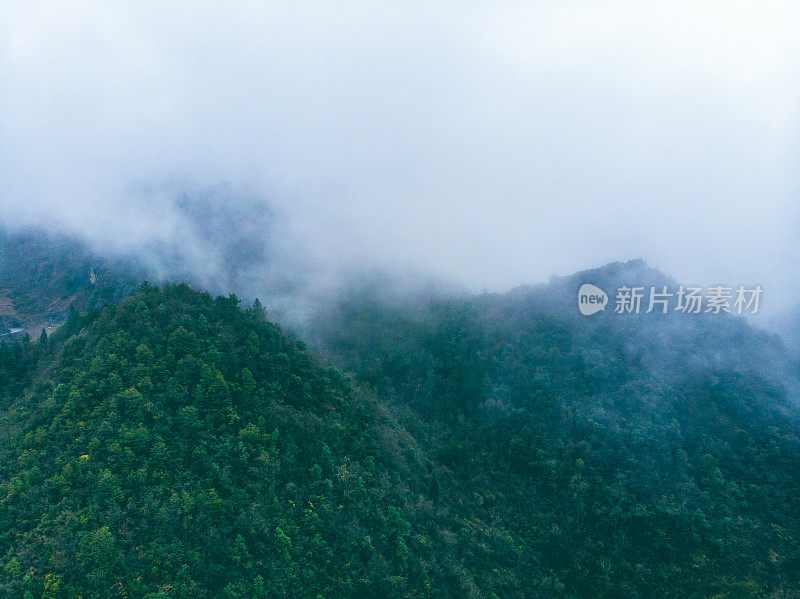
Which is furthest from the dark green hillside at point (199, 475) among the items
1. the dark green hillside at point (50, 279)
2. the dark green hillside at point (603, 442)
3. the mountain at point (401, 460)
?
the dark green hillside at point (50, 279)

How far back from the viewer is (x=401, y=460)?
55750 millimetres

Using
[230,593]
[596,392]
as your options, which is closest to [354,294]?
[596,392]

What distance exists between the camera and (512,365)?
72.9 m

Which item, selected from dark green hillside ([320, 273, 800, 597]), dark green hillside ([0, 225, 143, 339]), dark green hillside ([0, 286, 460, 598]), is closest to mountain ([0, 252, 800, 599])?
dark green hillside ([0, 286, 460, 598])

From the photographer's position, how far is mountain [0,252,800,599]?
129ft

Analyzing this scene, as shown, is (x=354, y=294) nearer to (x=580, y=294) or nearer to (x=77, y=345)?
(x=580, y=294)

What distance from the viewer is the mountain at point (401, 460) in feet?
129

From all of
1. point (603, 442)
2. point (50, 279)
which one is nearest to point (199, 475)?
point (603, 442)

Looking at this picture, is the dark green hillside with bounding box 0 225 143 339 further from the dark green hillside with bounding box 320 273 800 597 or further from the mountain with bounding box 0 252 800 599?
the dark green hillside with bounding box 320 273 800 597

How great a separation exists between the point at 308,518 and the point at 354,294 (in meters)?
57.8

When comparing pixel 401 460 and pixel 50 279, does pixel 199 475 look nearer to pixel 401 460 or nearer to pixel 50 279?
pixel 401 460

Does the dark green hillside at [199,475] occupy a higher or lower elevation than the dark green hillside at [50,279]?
lower

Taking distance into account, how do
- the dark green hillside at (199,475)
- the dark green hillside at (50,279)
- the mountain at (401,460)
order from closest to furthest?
the dark green hillside at (199,475), the mountain at (401,460), the dark green hillside at (50,279)

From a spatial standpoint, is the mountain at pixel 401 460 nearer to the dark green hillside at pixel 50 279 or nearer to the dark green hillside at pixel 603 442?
the dark green hillside at pixel 603 442
